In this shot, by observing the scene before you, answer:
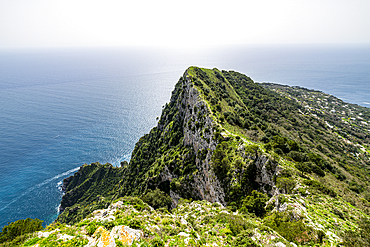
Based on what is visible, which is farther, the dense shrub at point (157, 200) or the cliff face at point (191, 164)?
the dense shrub at point (157, 200)

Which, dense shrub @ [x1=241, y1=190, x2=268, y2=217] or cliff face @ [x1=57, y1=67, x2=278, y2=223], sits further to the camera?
cliff face @ [x1=57, y1=67, x2=278, y2=223]

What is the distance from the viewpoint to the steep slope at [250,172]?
21508 millimetres

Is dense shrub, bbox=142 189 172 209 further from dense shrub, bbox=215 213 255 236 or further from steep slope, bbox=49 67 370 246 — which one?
dense shrub, bbox=215 213 255 236

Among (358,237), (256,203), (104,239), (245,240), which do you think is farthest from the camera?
(256,203)

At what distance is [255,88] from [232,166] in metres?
105

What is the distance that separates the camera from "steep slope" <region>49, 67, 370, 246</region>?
70.6 feet

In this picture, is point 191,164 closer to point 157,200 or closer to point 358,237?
point 157,200

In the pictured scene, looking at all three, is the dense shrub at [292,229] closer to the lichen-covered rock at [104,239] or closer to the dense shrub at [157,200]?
the lichen-covered rock at [104,239]

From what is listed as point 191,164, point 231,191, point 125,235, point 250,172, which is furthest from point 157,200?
point 125,235

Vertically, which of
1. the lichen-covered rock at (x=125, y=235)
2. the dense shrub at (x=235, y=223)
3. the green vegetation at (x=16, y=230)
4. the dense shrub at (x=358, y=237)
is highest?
the lichen-covered rock at (x=125, y=235)

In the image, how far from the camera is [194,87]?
6306 cm

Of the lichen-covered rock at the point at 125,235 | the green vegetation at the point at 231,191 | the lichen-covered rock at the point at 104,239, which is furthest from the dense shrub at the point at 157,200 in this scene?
the lichen-covered rock at the point at 104,239

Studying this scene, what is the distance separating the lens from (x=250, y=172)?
103ft

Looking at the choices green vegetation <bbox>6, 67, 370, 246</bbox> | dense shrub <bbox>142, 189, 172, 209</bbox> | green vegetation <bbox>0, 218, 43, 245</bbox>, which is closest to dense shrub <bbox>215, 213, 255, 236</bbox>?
green vegetation <bbox>6, 67, 370, 246</bbox>
